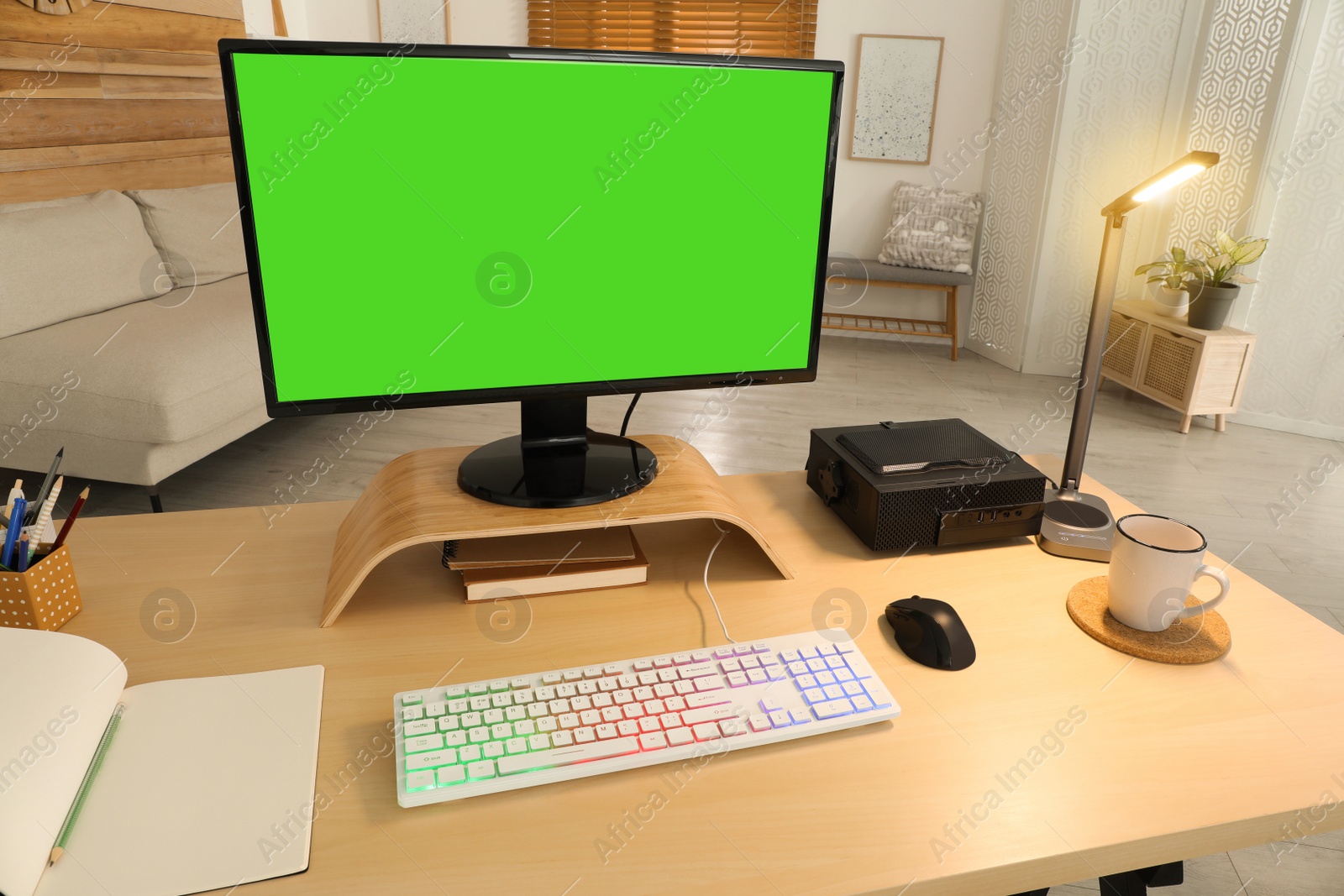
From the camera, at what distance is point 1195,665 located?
0.82 meters

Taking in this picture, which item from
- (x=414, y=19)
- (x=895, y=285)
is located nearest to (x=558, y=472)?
(x=895, y=285)

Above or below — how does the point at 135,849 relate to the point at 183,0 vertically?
below

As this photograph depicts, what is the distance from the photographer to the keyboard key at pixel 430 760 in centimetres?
65

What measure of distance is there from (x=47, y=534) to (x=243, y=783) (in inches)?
21.0

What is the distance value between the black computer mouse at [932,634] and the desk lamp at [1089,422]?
255mm

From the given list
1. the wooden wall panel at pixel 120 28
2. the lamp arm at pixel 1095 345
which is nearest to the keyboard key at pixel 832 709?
the lamp arm at pixel 1095 345

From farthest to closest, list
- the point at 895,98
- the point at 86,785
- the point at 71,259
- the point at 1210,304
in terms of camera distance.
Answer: the point at 895,98 < the point at 1210,304 < the point at 71,259 < the point at 86,785

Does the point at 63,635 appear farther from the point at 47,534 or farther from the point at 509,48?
the point at 509,48

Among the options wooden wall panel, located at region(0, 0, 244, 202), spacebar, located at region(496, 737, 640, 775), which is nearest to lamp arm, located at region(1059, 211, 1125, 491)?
spacebar, located at region(496, 737, 640, 775)

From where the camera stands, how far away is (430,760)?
2.15ft

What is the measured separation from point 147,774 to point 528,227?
585mm

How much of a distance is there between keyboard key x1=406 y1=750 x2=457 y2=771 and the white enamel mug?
2.22 feet

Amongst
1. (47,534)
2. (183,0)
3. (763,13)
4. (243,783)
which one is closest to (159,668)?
(243,783)

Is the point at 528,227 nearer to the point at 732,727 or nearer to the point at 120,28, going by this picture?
the point at 732,727
